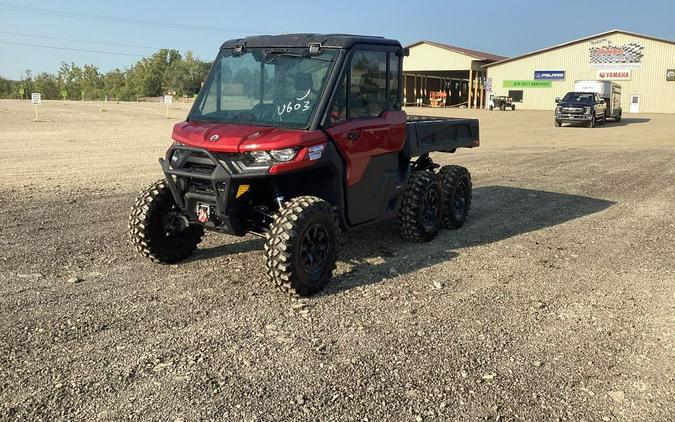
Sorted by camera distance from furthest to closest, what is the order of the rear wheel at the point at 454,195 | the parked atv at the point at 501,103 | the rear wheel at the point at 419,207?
the parked atv at the point at 501,103 → the rear wheel at the point at 454,195 → the rear wheel at the point at 419,207

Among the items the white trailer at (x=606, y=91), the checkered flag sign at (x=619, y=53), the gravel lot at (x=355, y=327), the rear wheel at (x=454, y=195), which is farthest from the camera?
the checkered flag sign at (x=619, y=53)

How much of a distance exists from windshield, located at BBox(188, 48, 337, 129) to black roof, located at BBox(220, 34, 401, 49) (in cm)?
6

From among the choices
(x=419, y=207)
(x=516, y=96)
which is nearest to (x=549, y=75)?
(x=516, y=96)

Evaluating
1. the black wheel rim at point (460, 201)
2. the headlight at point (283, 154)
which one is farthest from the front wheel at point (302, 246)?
the black wheel rim at point (460, 201)

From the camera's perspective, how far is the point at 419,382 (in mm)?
3855

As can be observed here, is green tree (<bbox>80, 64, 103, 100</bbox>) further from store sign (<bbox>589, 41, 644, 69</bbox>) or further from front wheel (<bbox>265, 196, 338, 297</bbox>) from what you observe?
front wheel (<bbox>265, 196, 338, 297</bbox>)

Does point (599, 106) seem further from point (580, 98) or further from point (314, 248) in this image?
point (314, 248)

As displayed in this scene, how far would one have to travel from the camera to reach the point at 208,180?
207 inches

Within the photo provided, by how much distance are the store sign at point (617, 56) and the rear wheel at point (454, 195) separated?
179 feet

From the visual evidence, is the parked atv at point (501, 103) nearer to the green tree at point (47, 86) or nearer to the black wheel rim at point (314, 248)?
the black wheel rim at point (314, 248)

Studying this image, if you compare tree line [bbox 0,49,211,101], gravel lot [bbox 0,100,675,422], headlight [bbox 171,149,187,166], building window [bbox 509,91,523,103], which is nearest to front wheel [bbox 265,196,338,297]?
gravel lot [bbox 0,100,675,422]

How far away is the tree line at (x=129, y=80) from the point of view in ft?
356

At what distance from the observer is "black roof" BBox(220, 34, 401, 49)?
18.8 feet

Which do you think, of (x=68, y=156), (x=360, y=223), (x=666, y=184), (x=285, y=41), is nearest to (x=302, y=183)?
(x=360, y=223)
